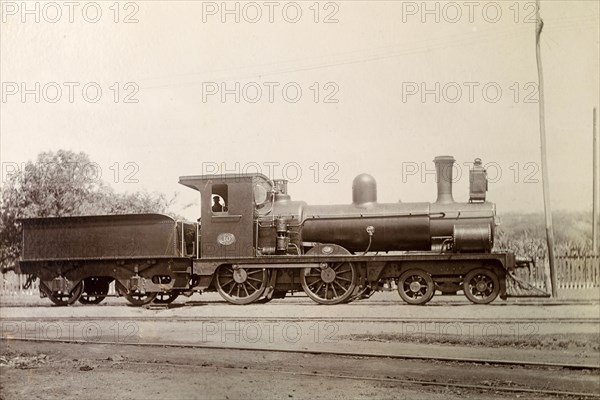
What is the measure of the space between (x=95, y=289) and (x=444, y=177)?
513cm

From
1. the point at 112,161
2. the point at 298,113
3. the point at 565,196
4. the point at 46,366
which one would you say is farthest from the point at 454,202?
the point at 46,366

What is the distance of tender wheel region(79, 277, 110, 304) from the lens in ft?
29.6

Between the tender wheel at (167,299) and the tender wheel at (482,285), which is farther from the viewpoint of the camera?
the tender wheel at (167,299)

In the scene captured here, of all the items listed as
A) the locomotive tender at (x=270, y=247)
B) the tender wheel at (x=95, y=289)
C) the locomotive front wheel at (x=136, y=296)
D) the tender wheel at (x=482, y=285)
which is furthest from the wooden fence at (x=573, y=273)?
the locomotive front wheel at (x=136, y=296)

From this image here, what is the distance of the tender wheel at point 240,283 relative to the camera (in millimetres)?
8273

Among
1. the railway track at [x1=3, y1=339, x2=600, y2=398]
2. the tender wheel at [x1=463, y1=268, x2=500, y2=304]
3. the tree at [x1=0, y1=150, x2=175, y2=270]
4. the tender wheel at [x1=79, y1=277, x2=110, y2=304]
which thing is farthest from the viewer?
the tender wheel at [x1=79, y1=277, x2=110, y2=304]

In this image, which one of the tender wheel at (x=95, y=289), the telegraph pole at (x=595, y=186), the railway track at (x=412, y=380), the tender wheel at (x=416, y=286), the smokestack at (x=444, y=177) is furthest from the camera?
the tender wheel at (x=95, y=289)

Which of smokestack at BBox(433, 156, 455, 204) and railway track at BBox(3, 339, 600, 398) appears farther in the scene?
smokestack at BBox(433, 156, 455, 204)

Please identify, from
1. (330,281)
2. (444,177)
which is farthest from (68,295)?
(444,177)

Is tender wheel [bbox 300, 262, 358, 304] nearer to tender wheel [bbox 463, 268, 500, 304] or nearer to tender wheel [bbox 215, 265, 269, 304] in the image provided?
tender wheel [bbox 215, 265, 269, 304]

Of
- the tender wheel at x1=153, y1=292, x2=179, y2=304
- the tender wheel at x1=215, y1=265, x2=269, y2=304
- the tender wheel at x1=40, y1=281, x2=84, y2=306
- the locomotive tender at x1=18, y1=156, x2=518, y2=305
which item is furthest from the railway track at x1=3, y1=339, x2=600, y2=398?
the tender wheel at x1=40, y1=281, x2=84, y2=306

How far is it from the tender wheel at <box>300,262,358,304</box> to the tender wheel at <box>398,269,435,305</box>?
0.62m

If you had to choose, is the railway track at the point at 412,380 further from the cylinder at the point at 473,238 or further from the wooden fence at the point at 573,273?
the cylinder at the point at 473,238

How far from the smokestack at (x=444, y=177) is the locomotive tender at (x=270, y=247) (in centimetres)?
3
